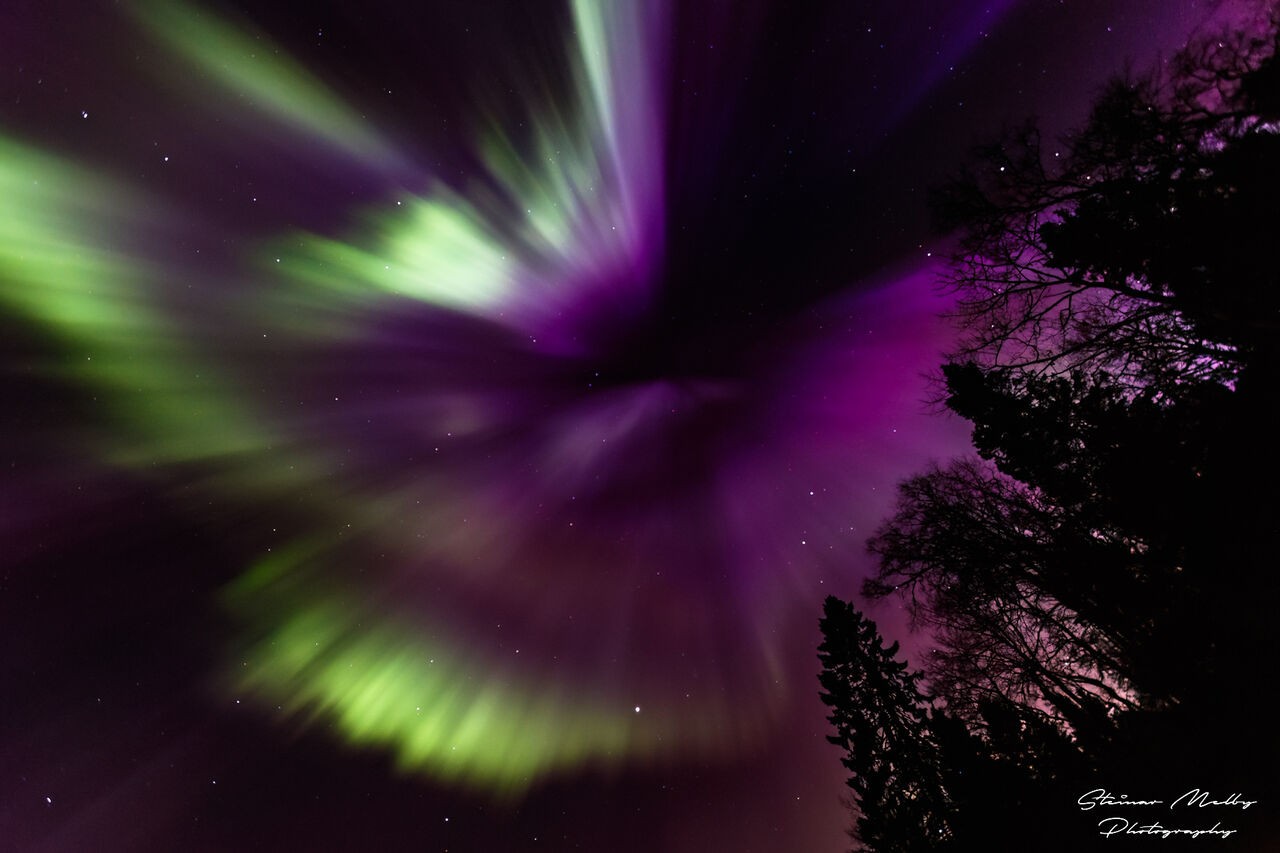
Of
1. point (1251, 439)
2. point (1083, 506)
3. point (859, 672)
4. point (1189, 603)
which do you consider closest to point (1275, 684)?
point (1189, 603)

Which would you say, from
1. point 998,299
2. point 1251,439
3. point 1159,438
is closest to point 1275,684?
point 1251,439

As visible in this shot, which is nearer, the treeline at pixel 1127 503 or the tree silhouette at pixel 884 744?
the treeline at pixel 1127 503

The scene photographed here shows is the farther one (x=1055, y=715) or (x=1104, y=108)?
(x=1055, y=715)

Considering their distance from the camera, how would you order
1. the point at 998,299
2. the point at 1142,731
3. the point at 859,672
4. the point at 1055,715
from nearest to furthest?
the point at 998,299, the point at 1142,731, the point at 1055,715, the point at 859,672

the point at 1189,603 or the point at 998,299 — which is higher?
the point at 998,299

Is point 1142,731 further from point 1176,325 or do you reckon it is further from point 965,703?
point 1176,325

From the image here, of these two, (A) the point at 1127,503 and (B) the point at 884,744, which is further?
(B) the point at 884,744

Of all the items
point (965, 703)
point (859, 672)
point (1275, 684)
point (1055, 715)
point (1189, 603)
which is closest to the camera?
point (1275, 684)

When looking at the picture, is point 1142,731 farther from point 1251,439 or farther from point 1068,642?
point 1251,439

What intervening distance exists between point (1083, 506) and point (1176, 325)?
704 centimetres

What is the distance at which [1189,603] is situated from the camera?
30.3 ft

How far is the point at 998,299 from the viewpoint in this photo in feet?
25.8

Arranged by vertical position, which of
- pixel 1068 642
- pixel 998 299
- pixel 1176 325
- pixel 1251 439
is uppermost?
pixel 998 299

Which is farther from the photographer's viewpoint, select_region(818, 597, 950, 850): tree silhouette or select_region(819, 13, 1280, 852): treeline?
select_region(818, 597, 950, 850): tree silhouette
